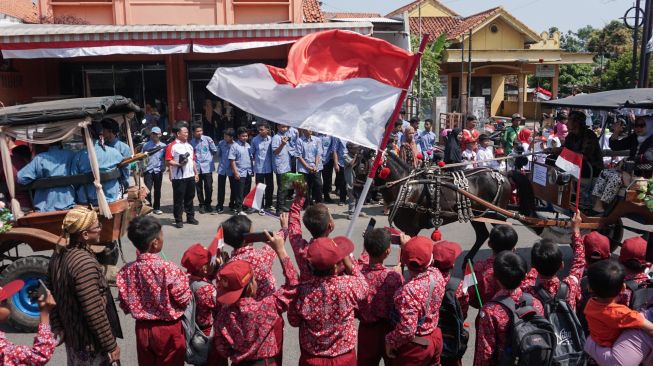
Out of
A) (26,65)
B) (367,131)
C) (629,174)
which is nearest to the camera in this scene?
(367,131)

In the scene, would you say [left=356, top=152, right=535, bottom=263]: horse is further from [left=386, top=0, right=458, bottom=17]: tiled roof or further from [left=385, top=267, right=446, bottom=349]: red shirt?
[left=386, top=0, right=458, bottom=17]: tiled roof

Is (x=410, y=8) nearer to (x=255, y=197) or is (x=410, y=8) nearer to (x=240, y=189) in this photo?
(x=240, y=189)

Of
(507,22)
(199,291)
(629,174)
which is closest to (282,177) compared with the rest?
(629,174)

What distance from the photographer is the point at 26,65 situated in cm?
1758

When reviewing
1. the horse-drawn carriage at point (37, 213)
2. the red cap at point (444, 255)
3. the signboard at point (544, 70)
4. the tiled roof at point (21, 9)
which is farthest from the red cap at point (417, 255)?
the signboard at point (544, 70)

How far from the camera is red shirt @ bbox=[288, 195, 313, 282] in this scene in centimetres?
454

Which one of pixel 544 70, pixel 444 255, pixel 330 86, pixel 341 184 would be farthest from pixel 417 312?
pixel 544 70

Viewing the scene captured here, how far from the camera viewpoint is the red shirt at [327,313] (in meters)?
3.80

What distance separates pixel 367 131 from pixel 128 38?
11.3 m

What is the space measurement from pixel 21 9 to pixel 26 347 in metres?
25.7

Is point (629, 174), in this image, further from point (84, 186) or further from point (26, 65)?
point (26, 65)

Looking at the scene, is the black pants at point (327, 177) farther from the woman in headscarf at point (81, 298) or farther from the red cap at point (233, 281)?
the red cap at point (233, 281)

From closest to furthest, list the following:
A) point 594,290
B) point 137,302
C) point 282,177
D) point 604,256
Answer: point 594,290, point 137,302, point 604,256, point 282,177

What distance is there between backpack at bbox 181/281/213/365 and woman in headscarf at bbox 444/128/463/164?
31.8ft
